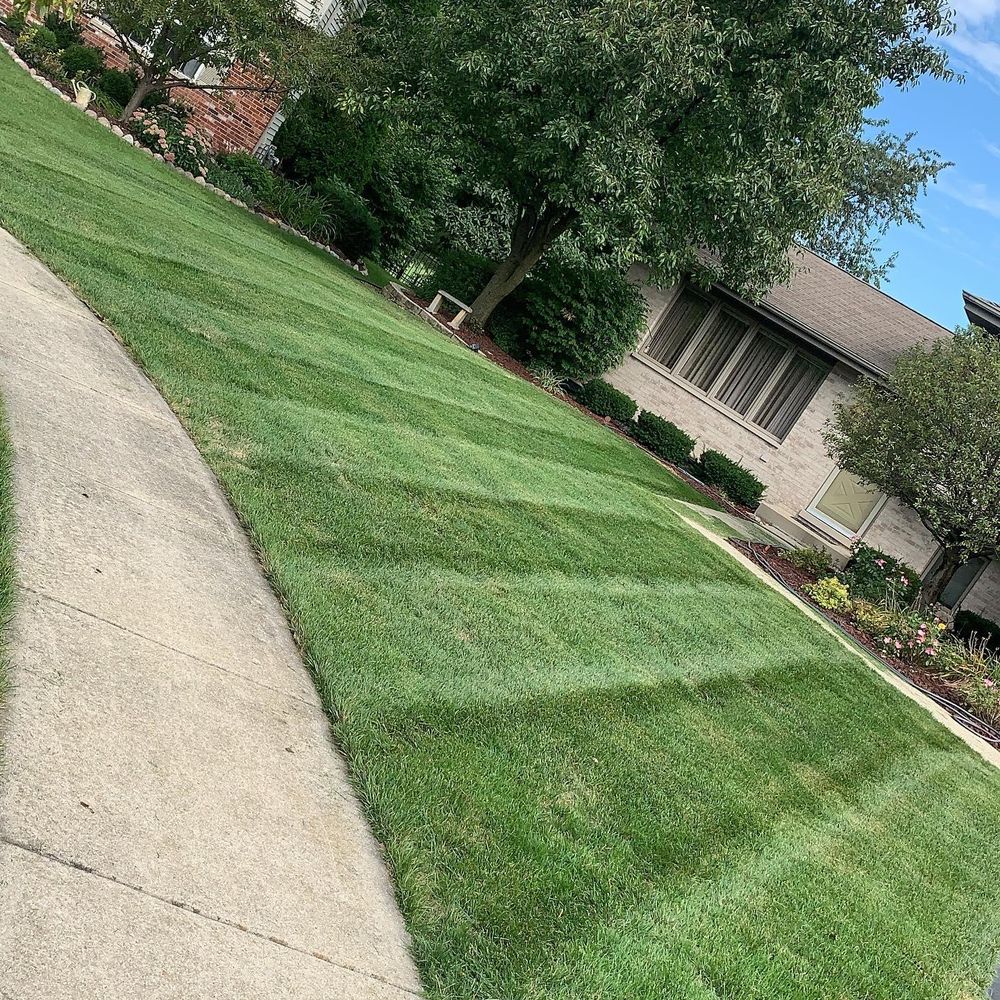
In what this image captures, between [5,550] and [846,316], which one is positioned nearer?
[5,550]

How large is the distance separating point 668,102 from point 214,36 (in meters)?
8.39

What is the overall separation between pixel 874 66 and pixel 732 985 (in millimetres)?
18647

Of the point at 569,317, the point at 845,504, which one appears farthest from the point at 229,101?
the point at 845,504

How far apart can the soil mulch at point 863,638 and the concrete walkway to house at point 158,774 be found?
31.5ft

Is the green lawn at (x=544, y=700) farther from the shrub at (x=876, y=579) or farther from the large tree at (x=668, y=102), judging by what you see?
the large tree at (x=668, y=102)

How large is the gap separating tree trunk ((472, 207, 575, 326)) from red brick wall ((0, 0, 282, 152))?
5975 millimetres

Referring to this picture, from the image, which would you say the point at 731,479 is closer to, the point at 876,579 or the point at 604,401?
the point at 604,401

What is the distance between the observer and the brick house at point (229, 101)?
72.0 ft

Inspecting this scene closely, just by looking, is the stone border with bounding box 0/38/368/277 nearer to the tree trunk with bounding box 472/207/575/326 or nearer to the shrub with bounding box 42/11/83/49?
the shrub with bounding box 42/11/83/49

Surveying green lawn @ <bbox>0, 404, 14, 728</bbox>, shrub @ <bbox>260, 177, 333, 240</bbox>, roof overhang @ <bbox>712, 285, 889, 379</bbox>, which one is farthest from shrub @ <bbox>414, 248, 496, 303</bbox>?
green lawn @ <bbox>0, 404, 14, 728</bbox>

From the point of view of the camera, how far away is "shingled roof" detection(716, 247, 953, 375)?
72.3 ft

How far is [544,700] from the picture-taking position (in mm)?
5176

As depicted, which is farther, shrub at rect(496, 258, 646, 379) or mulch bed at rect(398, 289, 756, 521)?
shrub at rect(496, 258, 646, 379)

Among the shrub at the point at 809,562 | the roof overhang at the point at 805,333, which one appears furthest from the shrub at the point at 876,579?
the roof overhang at the point at 805,333
